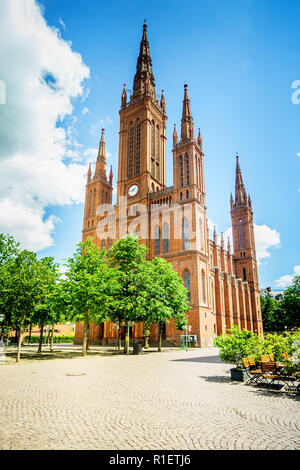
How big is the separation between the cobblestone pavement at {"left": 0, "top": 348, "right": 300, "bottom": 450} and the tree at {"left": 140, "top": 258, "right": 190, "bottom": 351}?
613 inches

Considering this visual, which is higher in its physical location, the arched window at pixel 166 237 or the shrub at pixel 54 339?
the arched window at pixel 166 237

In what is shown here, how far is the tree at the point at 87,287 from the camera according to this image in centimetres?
2198

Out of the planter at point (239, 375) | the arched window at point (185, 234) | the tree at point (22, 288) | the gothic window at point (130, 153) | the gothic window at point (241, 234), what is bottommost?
the planter at point (239, 375)

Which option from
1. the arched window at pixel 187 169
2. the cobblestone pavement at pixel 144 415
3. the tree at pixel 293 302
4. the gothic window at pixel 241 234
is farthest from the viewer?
the gothic window at pixel 241 234

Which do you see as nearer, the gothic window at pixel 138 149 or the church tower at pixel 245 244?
the gothic window at pixel 138 149

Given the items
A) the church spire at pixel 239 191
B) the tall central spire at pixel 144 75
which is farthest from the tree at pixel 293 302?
the tall central spire at pixel 144 75

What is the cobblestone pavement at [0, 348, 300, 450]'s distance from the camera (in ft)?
15.8

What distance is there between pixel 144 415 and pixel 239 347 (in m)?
6.42

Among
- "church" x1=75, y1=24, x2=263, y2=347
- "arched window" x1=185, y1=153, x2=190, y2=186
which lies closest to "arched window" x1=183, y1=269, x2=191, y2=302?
"church" x1=75, y1=24, x2=263, y2=347

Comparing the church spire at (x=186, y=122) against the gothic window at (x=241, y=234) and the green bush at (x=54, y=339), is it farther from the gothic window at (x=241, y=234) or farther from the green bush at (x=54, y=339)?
the green bush at (x=54, y=339)

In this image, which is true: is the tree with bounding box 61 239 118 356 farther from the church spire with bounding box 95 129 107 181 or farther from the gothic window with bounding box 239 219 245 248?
the gothic window with bounding box 239 219 245 248

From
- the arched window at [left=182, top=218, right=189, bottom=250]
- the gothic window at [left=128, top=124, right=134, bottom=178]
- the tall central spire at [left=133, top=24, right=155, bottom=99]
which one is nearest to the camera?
the arched window at [left=182, top=218, right=189, bottom=250]
